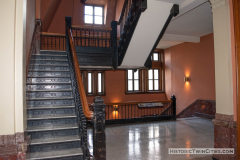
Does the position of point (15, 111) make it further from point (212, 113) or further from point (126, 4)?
point (212, 113)

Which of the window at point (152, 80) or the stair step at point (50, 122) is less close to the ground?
the window at point (152, 80)

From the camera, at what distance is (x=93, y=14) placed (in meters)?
10.2

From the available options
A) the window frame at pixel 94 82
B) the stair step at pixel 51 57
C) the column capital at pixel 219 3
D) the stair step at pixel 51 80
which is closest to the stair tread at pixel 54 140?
the stair step at pixel 51 80

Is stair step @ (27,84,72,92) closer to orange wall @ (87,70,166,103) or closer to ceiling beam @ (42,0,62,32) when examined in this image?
ceiling beam @ (42,0,62,32)

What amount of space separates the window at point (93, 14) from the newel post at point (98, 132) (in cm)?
832

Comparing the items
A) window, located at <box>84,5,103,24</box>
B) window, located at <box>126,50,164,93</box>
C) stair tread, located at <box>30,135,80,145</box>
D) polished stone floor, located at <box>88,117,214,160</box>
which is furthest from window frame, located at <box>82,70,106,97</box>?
stair tread, located at <box>30,135,80,145</box>

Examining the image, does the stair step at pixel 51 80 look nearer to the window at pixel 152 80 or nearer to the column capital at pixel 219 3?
the column capital at pixel 219 3

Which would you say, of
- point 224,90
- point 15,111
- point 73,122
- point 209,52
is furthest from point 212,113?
point 15,111

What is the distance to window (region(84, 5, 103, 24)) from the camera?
10141 millimetres

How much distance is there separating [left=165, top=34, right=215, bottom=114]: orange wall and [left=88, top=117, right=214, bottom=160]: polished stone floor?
2365 mm

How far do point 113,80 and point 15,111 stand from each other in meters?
8.06

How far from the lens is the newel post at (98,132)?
8.98 feet

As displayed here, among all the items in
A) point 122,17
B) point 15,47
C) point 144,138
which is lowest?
point 144,138

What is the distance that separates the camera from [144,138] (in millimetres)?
5016
